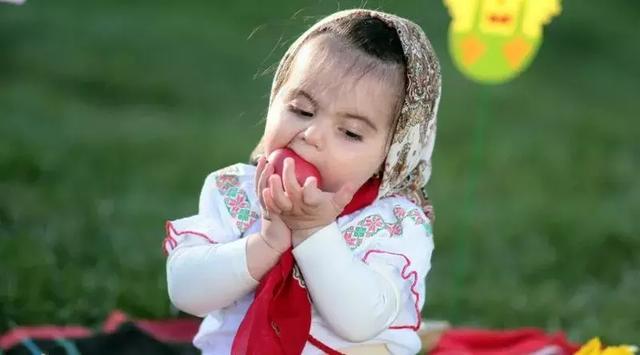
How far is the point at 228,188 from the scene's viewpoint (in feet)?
9.46

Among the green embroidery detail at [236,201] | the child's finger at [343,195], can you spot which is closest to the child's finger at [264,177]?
the child's finger at [343,195]

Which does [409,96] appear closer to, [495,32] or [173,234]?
[173,234]

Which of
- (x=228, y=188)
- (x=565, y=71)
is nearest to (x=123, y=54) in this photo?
(x=565, y=71)

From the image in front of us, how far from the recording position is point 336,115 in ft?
8.66

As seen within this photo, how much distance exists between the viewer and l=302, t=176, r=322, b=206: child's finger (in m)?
2.48

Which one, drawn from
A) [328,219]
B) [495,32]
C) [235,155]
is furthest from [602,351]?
[235,155]

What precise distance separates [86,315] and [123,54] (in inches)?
153

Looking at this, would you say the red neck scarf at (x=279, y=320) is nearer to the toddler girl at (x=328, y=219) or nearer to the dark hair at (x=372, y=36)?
the toddler girl at (x=328, y=219)

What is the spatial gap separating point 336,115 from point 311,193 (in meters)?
0.23

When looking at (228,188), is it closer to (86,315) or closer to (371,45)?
(371,45)

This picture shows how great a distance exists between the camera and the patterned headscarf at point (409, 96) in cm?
274

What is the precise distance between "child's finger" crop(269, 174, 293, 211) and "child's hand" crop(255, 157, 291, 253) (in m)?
0.04

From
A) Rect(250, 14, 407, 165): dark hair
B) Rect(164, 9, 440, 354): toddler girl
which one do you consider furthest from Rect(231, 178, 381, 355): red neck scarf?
Rect(250, 14, 407, 165): dark hair

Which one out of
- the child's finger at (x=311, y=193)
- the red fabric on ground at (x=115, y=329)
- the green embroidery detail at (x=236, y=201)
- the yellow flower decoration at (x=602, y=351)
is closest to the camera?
the child's finger at (x=311, y=193)
